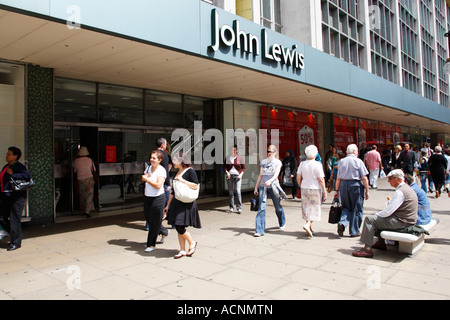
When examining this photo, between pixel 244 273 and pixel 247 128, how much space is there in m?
9.31

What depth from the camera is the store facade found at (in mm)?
6102

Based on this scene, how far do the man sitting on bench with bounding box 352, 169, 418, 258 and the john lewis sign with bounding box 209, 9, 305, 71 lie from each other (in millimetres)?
4360

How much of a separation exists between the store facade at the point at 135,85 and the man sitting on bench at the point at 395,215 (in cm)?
436

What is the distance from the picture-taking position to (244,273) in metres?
4.48

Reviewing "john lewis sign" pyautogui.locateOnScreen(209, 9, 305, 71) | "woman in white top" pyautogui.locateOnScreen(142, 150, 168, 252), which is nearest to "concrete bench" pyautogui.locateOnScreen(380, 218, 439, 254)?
"woman in white top" pyautogui.locateOnScreen(142, 150, 168, 252)

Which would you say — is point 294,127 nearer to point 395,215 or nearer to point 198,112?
point 198,112

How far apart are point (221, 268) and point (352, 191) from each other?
9.80 feet

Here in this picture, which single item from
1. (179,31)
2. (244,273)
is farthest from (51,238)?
(179,31)

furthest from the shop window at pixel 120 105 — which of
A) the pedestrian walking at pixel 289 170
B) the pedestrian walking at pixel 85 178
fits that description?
the pedestrian walking at pixel 289 170

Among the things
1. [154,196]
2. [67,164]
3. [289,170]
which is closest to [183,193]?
[154,196]

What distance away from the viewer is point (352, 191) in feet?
20.8

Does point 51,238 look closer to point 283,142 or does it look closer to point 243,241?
point 243,241

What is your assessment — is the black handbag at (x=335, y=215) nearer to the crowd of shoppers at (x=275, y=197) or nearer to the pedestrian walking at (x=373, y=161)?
the crowd of shoppers at (x=275, y=197)

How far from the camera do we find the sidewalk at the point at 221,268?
3.84 meters
